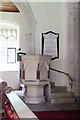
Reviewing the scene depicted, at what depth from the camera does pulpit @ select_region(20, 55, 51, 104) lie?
6059mm

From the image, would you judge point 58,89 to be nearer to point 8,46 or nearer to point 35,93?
point 35,93

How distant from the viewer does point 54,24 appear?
7.30m

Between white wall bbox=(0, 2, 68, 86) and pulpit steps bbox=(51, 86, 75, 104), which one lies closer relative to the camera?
pulpit steps bbox=(51, 86, 75, 104)

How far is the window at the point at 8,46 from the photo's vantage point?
34.2 ft

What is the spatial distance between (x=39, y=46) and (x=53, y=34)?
2.24 feet

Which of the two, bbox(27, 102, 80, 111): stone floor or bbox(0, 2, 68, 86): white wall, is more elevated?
bbox(0, 2, 68, 86): white wall

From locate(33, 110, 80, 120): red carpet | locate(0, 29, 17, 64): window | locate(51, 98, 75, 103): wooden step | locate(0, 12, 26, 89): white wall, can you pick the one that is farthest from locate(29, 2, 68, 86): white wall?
locate(0, 29, 17, 64): window

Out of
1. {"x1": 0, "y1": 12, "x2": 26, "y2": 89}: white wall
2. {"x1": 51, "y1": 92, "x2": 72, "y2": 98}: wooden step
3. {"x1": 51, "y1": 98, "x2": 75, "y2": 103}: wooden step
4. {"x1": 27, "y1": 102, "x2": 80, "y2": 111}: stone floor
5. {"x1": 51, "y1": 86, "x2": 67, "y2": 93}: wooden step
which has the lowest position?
{"x1": 27, "y1": 102, "x2": 80, "y2": 111}: stone floor

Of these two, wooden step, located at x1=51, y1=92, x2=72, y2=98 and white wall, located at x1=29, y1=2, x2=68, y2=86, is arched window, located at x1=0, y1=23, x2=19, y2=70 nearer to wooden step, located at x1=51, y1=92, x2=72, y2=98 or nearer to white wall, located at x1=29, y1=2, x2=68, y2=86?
white wall, located at x1=29, y1=2, x2=68, y2=86

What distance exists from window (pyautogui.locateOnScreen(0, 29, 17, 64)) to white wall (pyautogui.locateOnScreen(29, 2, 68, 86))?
3.48 metres

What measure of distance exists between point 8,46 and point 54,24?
3975 mm

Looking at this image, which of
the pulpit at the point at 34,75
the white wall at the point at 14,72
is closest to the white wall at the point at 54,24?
the pulpit at the point at 34,75

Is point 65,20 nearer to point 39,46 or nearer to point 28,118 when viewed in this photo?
point 39,46

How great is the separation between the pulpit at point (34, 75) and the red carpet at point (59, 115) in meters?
1.17
